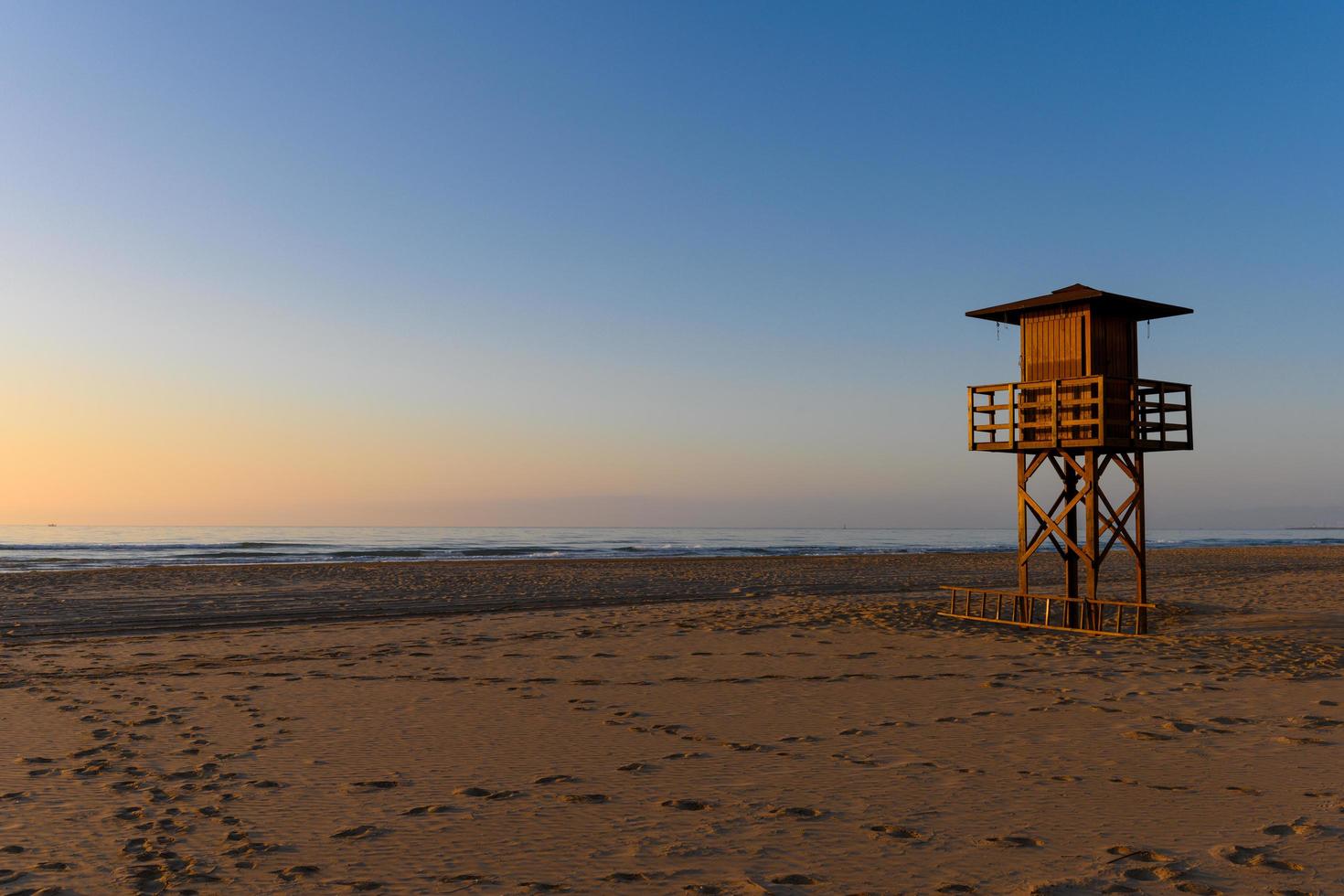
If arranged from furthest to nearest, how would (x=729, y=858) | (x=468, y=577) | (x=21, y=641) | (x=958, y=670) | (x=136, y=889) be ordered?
(x=468, y=577) → (x=21, y=641) → (x=958, y=670) → (x=729, y=858) → (x=136, y=889)

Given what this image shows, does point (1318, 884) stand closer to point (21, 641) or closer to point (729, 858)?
point (729, 858)

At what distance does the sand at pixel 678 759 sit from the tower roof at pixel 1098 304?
18.5 feet

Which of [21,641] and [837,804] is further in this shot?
[21,641]

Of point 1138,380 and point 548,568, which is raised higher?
point 1138,380

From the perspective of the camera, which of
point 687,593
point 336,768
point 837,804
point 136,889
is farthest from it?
point 687,593

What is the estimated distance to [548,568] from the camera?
3700cm

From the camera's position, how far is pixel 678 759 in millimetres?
8188

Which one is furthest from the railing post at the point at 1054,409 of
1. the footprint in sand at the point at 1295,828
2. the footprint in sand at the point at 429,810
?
the footprint in sand at the point at 429,810

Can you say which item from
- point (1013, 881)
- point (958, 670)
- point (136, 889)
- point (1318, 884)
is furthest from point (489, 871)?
point (958, 670)

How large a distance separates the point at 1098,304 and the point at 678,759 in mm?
12085

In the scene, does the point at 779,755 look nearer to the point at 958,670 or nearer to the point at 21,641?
the point at 958,670

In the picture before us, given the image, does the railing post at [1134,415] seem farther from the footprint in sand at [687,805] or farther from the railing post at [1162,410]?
the footprint in sand at [687,805]

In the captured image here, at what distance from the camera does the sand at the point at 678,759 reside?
18.6ft

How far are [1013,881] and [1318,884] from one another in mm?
1712
